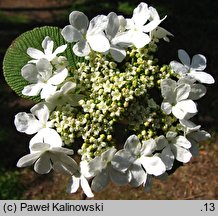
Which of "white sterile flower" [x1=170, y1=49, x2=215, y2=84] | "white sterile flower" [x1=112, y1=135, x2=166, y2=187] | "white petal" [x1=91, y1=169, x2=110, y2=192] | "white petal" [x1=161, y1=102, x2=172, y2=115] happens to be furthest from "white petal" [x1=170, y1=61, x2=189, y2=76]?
"white petal" [x1=91, y1=169, x2=110, y2=192]

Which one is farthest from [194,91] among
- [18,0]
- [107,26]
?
[18,0]

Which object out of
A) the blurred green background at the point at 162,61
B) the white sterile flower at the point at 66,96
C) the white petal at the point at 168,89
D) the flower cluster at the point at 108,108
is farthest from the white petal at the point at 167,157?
the blurred green background at the point at 162,61

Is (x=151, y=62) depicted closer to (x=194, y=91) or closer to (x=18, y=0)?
(x=194, y=91)

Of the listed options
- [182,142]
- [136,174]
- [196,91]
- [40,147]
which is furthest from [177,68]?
[40,147]

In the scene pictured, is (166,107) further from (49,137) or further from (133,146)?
(49,137)

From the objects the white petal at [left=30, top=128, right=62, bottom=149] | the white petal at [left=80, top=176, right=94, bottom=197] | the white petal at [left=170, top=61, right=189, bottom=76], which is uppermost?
the white petal at [left=170, top=61, right=189, bottom=76]

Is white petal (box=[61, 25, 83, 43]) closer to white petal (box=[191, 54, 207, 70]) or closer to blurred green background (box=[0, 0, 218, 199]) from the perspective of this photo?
white petal (box=[191, 54, 207, 70])
